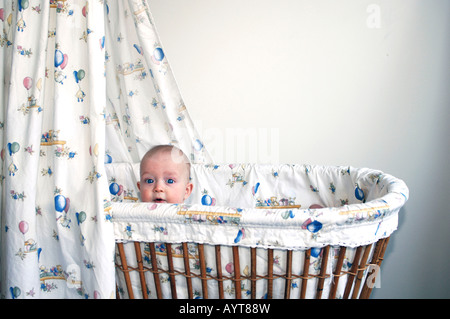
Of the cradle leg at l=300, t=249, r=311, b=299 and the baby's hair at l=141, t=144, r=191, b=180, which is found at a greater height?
the baby's hair at l=141, t=144, r=191, b=180

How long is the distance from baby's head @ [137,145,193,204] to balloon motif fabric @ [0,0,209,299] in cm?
34

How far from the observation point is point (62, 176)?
3.13ft

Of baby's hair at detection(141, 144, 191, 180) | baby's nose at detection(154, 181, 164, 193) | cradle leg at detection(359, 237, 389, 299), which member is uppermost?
baby's hair at detection(141, 144, 191, 180)

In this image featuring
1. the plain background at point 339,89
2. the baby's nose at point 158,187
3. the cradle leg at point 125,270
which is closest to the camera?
the cradle leg at point 125,270

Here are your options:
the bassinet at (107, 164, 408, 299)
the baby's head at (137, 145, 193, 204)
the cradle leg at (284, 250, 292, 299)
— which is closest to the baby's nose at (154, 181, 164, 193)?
the baby's head at (137, 145, 193, 204)

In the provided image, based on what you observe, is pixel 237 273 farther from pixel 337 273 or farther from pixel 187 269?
pixel 337 273

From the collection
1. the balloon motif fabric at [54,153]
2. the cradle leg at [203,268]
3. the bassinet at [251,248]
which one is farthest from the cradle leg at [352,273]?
the balloon motif fabric at [54,153]

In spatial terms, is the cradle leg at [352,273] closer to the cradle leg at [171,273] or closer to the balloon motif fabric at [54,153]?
the cradle leg at [171,273]

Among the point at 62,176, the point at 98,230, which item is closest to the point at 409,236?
the point at 98,230

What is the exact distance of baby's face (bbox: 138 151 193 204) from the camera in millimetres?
1291

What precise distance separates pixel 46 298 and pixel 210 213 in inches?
21.5

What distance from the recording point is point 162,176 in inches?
51.6

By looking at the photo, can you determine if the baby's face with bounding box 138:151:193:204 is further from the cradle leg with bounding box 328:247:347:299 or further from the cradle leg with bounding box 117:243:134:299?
the cradle leg with bounding box 328:247:347:299

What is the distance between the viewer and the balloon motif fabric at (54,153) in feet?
3.10
